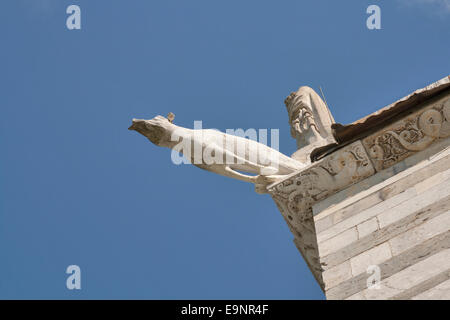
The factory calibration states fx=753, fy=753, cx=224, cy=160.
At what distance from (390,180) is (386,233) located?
36.0 inches

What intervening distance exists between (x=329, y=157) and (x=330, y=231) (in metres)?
1.10

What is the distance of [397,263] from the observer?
264 inches

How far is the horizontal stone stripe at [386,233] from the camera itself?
7008 mm

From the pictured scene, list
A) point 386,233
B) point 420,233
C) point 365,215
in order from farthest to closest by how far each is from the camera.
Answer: point 365,215 → point 386,233 → point 420,233

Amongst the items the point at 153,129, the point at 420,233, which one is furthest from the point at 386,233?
the point at 153,129

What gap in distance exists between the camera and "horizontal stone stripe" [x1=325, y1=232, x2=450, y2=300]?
6613 millimetres

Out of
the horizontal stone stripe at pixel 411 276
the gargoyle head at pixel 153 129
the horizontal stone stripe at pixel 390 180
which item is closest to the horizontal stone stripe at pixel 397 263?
the horizontal stone stripe at pixel 411 276

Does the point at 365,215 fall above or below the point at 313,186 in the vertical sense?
below

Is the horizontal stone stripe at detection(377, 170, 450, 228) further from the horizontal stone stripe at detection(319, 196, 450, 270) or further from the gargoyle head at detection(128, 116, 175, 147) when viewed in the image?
the gargoyle head at detection(128, 116, 175, 147)

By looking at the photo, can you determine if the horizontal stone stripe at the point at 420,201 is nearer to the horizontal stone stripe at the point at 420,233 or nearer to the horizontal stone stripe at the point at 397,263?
the horizontal stone stripe at the point at 420,233

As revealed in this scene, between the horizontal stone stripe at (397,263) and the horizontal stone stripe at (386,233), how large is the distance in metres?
0.33

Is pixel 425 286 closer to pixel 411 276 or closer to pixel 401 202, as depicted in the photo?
pixel 411 276
